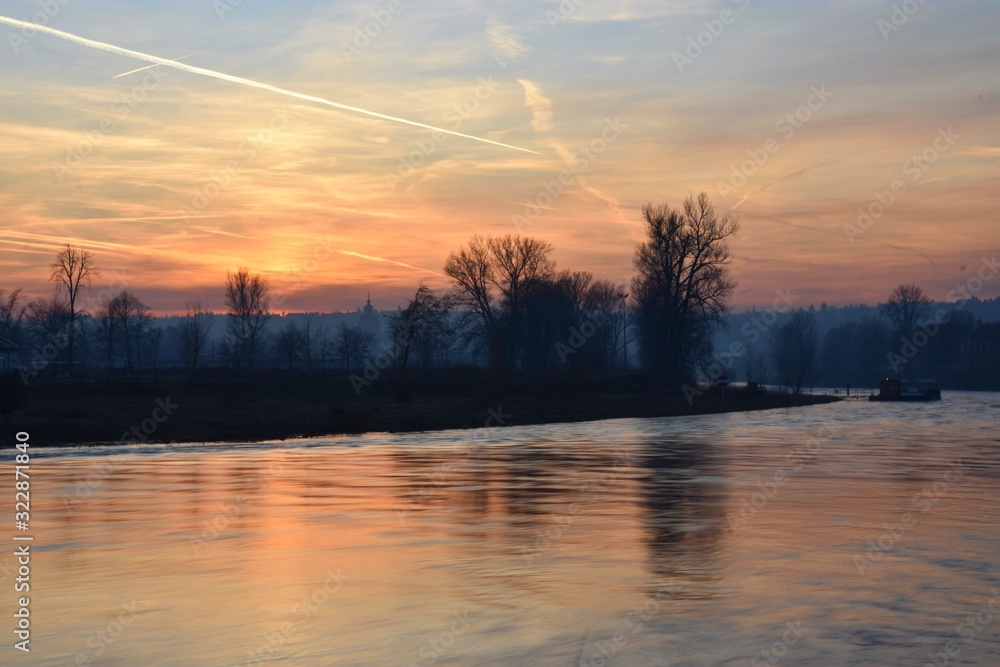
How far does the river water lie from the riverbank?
1666 cm

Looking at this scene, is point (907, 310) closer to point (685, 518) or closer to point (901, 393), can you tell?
point (901, 393)

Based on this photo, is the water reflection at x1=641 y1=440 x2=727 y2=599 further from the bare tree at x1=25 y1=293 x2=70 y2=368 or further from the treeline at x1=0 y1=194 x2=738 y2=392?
the bare tree at x1=25 y1=293 x2=70 y2=368

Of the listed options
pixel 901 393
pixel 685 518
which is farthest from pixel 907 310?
pixel 685 518

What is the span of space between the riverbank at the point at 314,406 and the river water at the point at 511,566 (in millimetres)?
16658

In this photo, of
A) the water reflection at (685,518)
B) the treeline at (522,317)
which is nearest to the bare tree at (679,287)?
the treeline at (522,317)

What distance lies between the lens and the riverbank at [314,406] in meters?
46.2

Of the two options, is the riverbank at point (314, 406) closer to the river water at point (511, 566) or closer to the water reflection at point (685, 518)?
the river water at point (511, 566)

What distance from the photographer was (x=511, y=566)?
14.5 meters

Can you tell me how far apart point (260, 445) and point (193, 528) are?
22.6 m

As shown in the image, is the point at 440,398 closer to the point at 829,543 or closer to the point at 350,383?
the point at 350,383

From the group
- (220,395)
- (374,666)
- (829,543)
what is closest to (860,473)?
(829,543)

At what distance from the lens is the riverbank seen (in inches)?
1817

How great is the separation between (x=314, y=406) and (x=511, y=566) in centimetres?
5328

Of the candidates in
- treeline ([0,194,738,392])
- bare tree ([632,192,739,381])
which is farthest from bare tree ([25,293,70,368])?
bare tree ([632,192,739,381])
